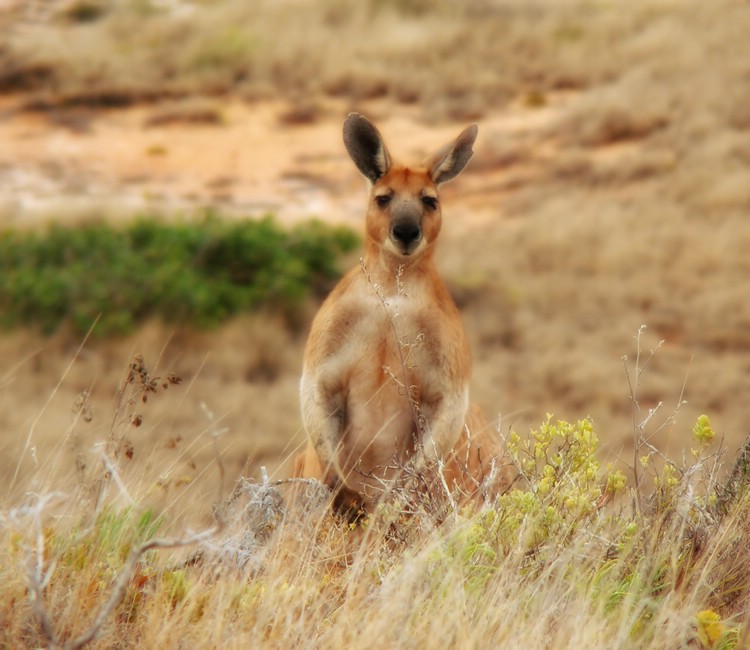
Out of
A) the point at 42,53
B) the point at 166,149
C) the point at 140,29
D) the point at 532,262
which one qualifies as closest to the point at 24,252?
the point at 166,149

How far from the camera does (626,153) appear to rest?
69.1 feet

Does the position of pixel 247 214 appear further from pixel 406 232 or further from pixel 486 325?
pixel 406 232

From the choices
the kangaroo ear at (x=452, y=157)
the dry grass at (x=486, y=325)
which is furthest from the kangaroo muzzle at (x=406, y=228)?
the dry grass at (x=486, y=325)

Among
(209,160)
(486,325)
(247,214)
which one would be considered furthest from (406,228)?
(209,160)

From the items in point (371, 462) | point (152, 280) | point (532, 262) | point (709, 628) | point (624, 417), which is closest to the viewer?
point (709, 628)

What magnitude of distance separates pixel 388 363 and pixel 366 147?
110cm

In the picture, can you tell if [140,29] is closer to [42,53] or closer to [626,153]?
[42,53]

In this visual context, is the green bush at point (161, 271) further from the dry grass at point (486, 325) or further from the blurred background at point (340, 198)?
the dry grass at point (486, 325)

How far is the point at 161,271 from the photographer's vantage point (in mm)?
15531

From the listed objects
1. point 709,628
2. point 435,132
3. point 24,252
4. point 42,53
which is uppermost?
point 42,53

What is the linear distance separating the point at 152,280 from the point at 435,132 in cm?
858

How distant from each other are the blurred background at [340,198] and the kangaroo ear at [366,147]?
3.99m

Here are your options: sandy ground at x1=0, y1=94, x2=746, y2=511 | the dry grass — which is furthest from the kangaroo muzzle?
sandy ground at x1=0, y1=94, x2=746, y2=511

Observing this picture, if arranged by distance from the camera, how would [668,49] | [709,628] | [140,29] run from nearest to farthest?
[709,628], [668,49], [140,29]
